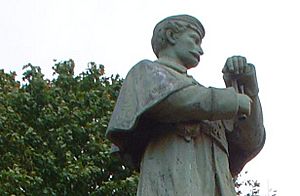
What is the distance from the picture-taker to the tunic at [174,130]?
598 centimetres

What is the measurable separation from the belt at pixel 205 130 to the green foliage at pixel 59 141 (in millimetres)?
10988

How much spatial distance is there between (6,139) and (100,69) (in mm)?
Answer: 3699

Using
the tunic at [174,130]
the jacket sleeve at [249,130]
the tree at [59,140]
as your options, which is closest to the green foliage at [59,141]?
the tree at [59,140]

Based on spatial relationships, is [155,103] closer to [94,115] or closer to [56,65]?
[94,115]

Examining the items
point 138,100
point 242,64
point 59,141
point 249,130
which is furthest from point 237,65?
point 59,141

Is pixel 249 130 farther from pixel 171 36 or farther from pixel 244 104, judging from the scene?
pixel 171 36

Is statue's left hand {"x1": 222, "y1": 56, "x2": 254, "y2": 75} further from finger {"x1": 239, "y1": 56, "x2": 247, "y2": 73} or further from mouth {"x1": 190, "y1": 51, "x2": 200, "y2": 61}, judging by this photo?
mouth {"x1": 190, "y1": 51, "x2": 200, "y2": 61}

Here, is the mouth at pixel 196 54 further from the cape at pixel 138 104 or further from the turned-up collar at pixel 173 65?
the cape at pixel 138 104

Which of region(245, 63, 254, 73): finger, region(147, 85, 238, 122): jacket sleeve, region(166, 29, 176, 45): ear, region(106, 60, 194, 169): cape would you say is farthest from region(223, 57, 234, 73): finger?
region(166, 29, 176, 45): ear

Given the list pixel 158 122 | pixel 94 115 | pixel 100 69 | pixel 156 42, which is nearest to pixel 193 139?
pixel 158 122

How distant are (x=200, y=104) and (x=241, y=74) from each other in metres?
0.50

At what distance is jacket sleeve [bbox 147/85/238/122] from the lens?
5977mm

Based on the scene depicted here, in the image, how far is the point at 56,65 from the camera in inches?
865

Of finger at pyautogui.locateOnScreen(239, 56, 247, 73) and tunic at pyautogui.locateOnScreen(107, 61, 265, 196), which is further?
finger at pyautogui.locateOnScreen(239, 56, 247, 73)
